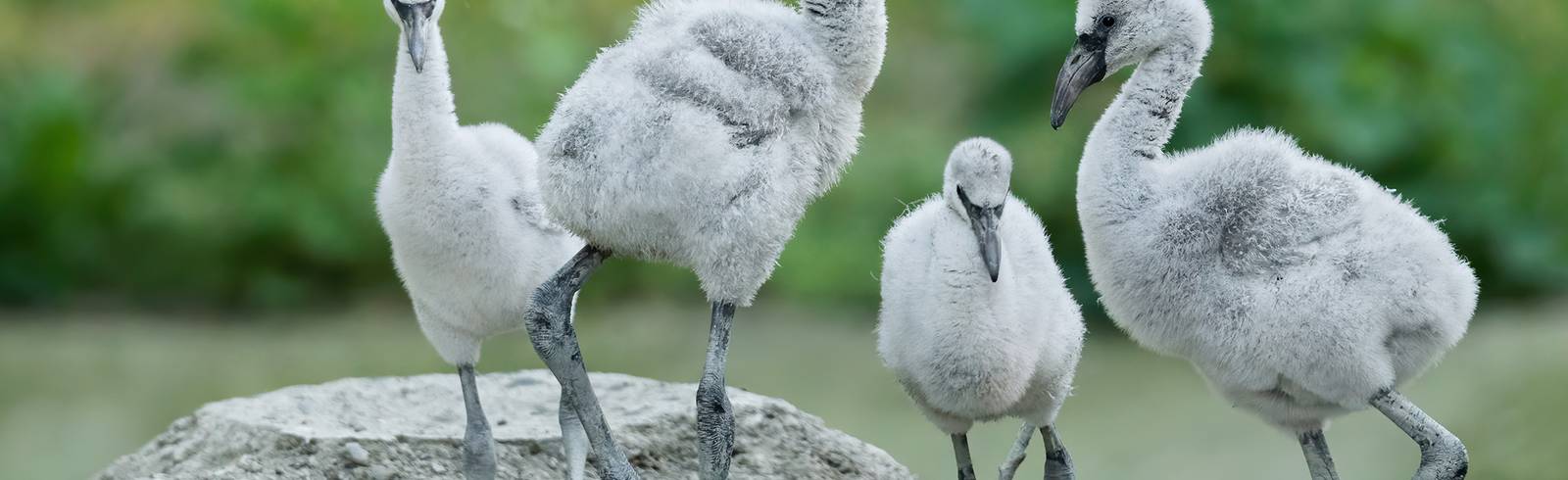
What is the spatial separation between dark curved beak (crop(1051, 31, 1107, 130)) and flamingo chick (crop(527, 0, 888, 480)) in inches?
12.8

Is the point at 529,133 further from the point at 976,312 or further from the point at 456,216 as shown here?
the point at 976,312

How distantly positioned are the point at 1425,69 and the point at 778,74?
12.7 feet

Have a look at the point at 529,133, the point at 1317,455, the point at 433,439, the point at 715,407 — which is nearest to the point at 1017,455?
the point at 1317,455

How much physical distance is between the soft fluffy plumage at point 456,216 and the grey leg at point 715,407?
533 mm

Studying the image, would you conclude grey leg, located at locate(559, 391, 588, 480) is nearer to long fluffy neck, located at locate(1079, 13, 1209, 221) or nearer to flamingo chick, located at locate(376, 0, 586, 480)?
flamingo chick, located at locate(376, 0, 586, 480)

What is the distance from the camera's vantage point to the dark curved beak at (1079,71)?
2836 mm

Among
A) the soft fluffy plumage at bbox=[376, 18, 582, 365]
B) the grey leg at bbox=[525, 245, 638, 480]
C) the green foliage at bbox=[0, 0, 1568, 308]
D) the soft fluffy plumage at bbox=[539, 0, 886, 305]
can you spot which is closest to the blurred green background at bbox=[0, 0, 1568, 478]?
the green foliage at bbox=[0, 0, 1568, 308]

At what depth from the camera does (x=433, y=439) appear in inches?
130

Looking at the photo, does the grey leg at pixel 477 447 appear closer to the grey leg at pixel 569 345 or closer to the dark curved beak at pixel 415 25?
the grey leg at pixel 569 345

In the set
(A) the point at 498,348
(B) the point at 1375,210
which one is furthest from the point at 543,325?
(A) the point at 498,348

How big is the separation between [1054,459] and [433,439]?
113 cm

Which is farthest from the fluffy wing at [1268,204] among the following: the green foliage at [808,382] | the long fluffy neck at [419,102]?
the green foliage at [808,382]

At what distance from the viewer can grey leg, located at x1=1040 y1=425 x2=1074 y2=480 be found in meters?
3.14

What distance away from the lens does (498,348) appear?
572cm
